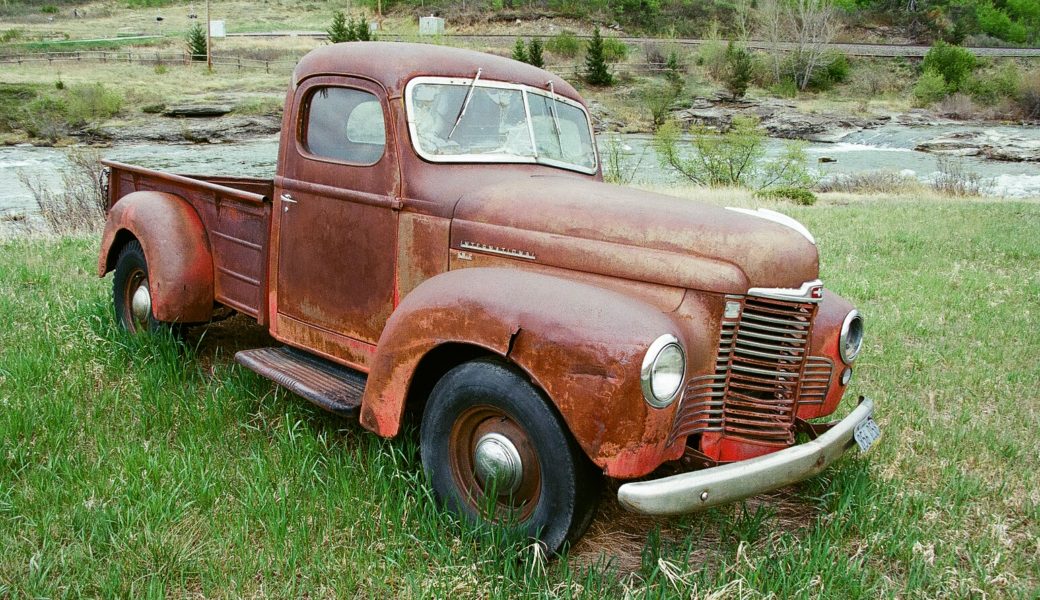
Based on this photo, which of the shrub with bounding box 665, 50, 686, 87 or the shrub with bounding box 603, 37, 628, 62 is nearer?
the shrub with bounding box 665, 50, 686, 87

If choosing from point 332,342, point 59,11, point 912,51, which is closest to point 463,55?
point 332,342

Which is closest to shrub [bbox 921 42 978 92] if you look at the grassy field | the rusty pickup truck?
the grassy field

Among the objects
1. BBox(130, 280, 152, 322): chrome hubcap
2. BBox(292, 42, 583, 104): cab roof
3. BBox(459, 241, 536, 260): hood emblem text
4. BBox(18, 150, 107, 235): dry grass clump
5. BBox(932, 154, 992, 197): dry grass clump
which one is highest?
BBox(292, 42, 583, 104): cab roof

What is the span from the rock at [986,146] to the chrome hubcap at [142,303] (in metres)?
32.1

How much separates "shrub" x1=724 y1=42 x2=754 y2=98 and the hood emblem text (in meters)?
44.0

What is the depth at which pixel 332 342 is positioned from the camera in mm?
3707

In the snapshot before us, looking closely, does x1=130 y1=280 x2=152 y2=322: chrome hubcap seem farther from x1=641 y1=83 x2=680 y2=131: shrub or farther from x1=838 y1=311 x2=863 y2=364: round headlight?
x1=641 y1=83 x2=680 y2=131: shrub

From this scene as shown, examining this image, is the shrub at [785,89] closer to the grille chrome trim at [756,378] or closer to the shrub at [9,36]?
the grille chrome trim at [756,378]

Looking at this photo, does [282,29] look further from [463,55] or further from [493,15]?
[463,55]

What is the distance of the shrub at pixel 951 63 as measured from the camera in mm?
44344

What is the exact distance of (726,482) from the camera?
7.98 ft

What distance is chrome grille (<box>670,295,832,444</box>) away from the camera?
2721 millimetres

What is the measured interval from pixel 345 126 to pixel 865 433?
103 inches

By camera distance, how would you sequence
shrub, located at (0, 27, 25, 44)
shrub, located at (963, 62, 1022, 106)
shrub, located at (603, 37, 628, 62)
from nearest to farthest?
shrub, located at (963, 62, 1022, 106) → shrub, located at (603, 37, 628, 62) → shrub, located at (0, 27, 25, 44)
